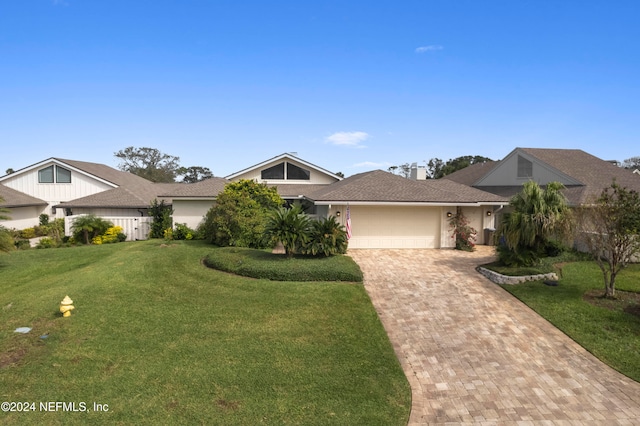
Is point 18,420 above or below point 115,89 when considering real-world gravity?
below

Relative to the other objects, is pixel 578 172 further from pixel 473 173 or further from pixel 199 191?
pixel 199 191

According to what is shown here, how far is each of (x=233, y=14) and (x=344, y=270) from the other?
42.7 ft

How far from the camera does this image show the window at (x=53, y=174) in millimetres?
24109

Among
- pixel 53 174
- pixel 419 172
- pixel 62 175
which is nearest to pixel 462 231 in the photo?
pixel 419 172

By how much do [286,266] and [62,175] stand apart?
21556 mm

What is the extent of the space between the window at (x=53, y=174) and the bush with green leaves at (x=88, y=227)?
6.73 meters

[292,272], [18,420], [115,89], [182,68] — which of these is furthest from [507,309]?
[115,89]

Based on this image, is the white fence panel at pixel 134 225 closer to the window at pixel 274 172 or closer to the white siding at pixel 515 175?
the window at pixel 274 172

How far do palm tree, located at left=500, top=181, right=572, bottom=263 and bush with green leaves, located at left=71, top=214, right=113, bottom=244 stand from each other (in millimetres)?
20471

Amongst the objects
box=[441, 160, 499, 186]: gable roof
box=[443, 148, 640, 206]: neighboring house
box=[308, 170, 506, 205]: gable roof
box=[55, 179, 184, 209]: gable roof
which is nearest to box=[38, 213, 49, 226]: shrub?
box=[55, 179, 184, 209]: gable roof

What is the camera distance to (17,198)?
73.8ft

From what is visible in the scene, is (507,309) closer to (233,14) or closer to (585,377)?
(585,377)

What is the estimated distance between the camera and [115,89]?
1902 cm

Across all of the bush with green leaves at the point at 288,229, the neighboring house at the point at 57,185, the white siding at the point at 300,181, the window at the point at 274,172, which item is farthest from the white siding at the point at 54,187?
the bush with green leaves at the point at 288,229
